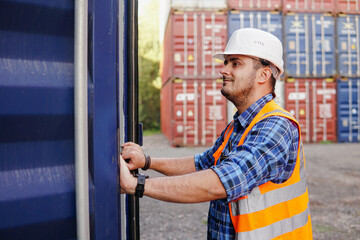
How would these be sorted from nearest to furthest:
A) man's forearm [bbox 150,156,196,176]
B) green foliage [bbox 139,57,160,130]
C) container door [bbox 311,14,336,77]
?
1. man's forearm [bbox 150,156,196,176]
2. container door [bbox 311,14,336,77]
3. green foliage [bbox 139,57,160,130]

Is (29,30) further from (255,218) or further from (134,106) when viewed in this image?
(255,218)

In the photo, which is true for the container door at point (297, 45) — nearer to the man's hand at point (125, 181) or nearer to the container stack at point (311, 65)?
the container stack at point (311, 65)

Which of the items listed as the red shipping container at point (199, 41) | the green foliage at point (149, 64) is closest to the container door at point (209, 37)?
the red shipping container at point (199, 41)

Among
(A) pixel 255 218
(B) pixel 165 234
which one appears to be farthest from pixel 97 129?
(B) pixel 165 234

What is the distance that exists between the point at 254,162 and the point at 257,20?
435 inches

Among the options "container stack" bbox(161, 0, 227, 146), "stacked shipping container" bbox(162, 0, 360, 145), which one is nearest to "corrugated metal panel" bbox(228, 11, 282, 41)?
"stacked shipping container" bbox(162, 0, 360, 145)

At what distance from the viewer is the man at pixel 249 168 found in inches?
55.6

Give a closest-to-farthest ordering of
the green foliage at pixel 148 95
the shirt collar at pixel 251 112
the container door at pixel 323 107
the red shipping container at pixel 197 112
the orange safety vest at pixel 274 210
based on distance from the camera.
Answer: the orange safety vest at pixel 274 210 < the shirt collar at pixel 251 112 < the red shipping container at pixel 197 112 < the container door at pixel 323 107 < the green foliage at pixel 148 95

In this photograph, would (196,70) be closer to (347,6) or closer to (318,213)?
(347,6)

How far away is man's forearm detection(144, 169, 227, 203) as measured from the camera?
4.61 feet

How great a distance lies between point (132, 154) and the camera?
1.60 meters

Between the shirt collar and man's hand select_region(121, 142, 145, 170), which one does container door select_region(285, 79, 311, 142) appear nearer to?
the shirt collar

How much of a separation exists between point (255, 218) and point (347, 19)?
12670 mm

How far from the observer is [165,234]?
4.19 meters
